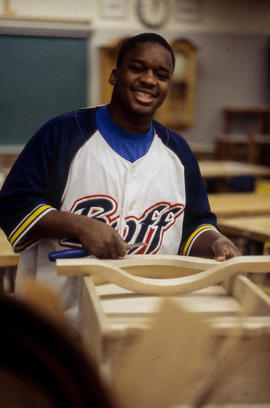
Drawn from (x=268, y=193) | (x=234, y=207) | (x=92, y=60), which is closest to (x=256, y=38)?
(x=92, y=60)

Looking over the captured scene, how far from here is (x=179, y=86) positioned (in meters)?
7.38

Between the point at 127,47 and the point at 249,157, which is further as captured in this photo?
the point at 249,157

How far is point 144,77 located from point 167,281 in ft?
1.60

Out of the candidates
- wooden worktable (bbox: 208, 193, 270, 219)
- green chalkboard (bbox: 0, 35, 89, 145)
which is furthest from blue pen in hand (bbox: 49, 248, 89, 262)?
green chalkboard (bbox: 0, 35, 89, 145)

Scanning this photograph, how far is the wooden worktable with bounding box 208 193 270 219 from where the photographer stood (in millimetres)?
2949

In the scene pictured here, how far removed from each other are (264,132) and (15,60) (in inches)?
144

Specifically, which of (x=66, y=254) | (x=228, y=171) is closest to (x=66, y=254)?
(x=66, y=254)

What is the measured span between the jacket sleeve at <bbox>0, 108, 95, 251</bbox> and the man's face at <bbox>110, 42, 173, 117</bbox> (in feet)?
0.45

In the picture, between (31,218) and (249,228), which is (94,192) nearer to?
(31,218)

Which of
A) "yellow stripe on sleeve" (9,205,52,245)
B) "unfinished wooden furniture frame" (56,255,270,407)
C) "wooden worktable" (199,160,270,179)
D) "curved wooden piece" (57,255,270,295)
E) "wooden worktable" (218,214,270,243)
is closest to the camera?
"unfinished wooden furniture frame" (56,255,270,407)

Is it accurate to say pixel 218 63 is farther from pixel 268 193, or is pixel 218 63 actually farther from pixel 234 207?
pixel 234 207

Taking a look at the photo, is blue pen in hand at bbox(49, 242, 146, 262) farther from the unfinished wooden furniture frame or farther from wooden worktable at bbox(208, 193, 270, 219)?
wooden worktable at bbox(208, 193, 270, 219)

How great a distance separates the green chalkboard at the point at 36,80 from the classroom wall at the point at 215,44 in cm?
23

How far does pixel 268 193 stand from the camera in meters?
3.71
